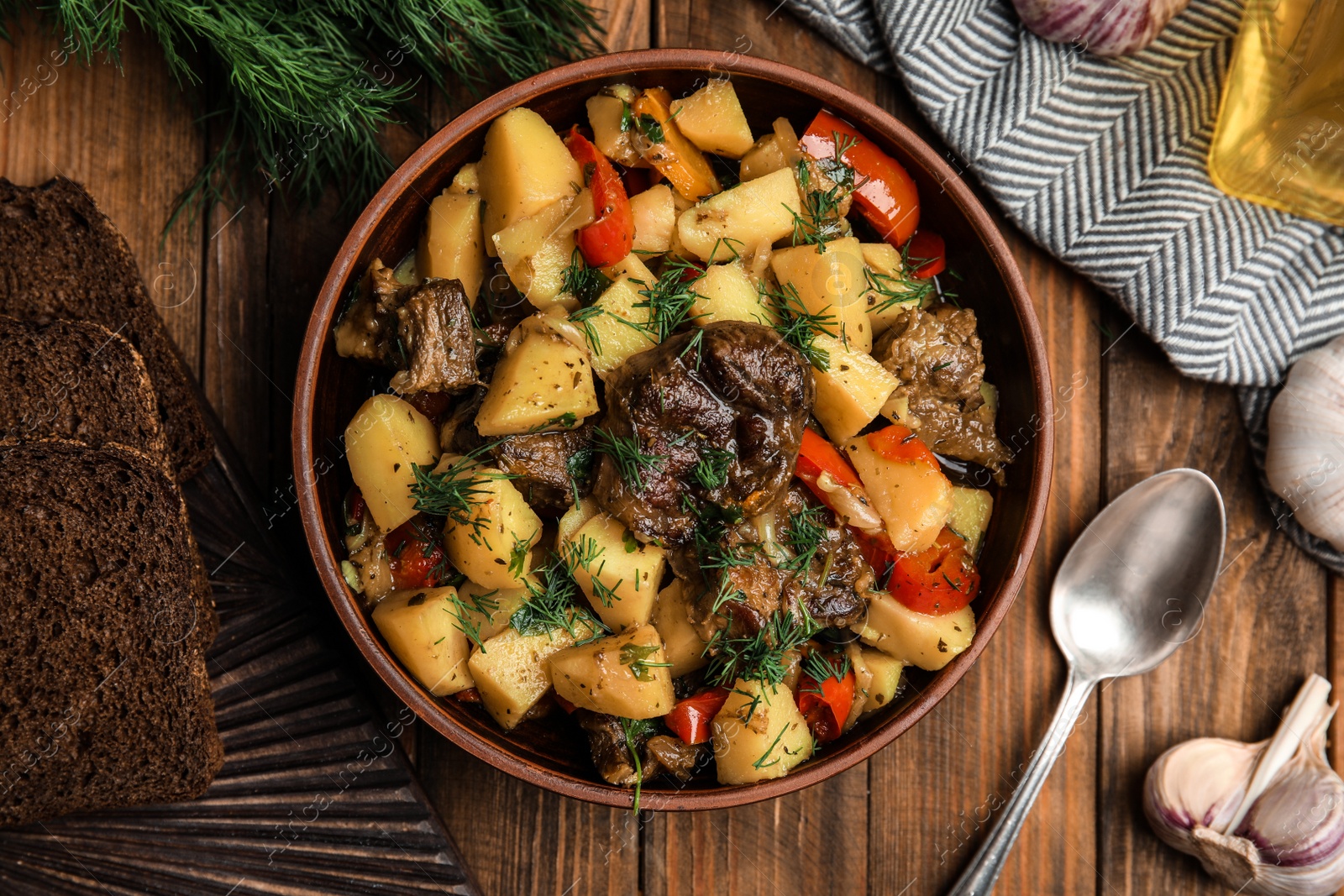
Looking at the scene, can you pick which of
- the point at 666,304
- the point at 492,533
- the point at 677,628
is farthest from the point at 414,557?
the point at 666,304

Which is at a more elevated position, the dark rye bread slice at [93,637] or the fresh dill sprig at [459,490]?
the fresh dill sprig at [459,490]

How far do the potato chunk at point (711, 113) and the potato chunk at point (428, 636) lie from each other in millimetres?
1496

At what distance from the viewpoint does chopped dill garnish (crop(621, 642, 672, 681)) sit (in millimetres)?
2463

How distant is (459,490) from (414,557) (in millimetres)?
351

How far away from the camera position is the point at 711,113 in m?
2.73

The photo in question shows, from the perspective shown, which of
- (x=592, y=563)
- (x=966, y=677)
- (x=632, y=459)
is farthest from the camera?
(x=966, y=677)

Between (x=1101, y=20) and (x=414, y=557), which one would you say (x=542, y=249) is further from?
(x=1101, y=20)

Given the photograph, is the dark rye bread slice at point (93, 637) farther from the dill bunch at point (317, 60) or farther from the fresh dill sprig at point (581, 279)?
the fresh dill sprig at point (581, 279)

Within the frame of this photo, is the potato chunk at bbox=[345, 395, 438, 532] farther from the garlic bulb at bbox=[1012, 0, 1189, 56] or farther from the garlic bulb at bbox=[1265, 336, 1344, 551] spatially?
the garlic bulb at bbox=[1265, 336, 1344, 551]

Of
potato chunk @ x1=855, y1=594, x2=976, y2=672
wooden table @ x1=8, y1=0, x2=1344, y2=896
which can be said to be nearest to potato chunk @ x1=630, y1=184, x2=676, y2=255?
wooden table @ x1=8, y1=0, x2=1344, y2=896

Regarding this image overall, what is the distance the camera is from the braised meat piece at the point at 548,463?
2426mm

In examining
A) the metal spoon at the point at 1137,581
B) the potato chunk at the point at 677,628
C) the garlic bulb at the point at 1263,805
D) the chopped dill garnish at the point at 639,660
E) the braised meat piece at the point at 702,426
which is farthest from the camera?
the metal spoon at the point at 1137,581

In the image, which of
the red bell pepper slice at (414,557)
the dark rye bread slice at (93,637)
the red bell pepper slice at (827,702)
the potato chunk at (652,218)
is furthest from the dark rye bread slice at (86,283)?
the red bell pepper slice at (827,702)

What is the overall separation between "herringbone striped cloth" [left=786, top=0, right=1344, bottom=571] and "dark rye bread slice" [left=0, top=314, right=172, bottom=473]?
2463 millimetres
